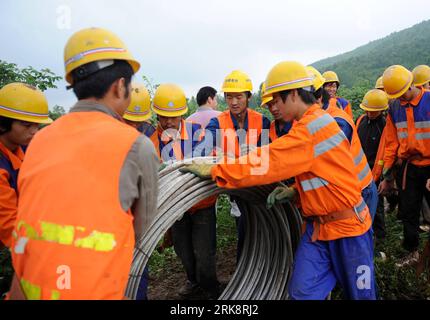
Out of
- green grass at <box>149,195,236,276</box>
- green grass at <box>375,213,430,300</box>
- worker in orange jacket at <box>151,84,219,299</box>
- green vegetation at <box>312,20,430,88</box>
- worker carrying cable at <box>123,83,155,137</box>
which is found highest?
green vegetation at <box>312,20,430,88</box>

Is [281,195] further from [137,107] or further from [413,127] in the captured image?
[413,127]

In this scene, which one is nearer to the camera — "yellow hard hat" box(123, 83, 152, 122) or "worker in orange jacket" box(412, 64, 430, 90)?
"yellow hard hat" box(123, 83, 152, 122)

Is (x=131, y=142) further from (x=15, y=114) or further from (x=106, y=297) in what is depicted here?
(x=15, y=114)

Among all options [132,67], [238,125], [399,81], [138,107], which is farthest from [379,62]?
[132,67]

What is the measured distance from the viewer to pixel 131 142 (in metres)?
1.62

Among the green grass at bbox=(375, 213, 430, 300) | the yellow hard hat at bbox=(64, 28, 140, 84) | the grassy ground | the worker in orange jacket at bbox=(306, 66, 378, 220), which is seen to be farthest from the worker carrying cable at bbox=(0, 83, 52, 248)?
the green grass at bbox=(375, 213, 430, 300)

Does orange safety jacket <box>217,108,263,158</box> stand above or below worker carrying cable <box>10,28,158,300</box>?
above

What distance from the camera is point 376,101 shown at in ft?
17.6

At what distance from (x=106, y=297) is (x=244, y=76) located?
3140 mm

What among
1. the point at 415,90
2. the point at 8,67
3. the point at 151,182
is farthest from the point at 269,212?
the point at 8,67

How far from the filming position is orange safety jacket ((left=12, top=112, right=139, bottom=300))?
146 centimetres

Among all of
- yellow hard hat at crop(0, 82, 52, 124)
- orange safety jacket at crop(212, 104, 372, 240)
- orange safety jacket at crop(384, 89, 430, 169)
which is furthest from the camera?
orange safety jacket at crop(384, 89, 430, 169)

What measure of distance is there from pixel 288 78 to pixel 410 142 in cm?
261

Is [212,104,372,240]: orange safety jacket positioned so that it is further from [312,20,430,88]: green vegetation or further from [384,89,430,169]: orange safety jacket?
[312,20,430,88]: green vegetation
